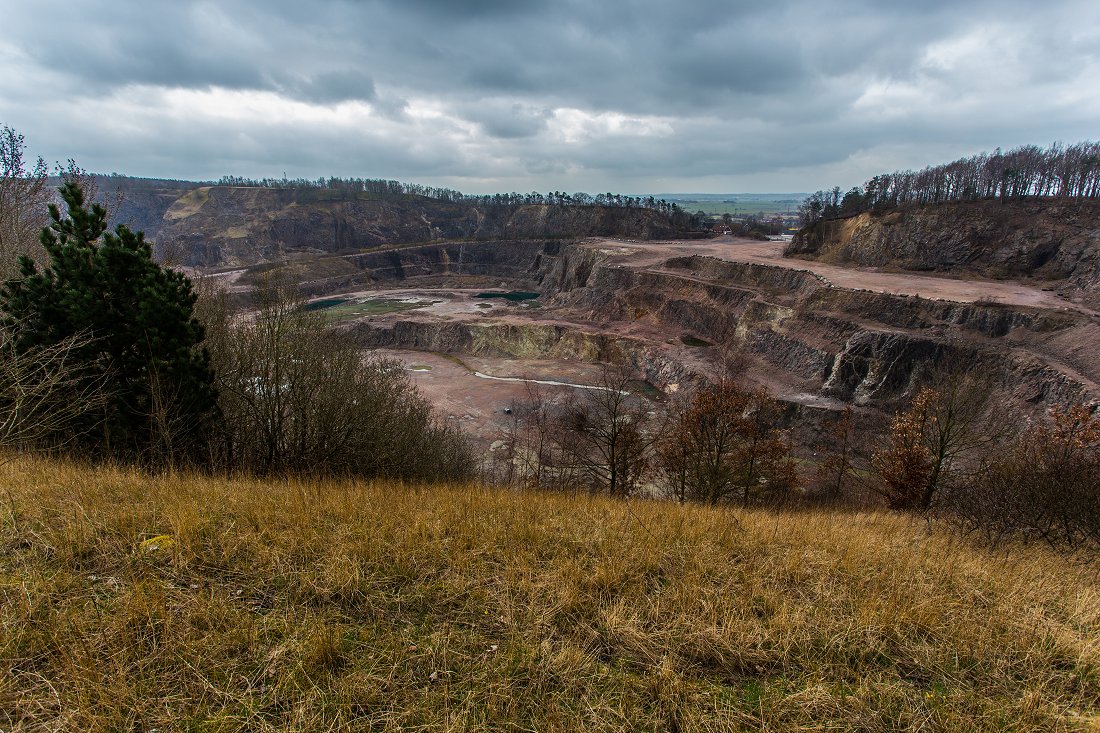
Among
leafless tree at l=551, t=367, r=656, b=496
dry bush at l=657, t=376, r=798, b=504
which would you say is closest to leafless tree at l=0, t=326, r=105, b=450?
leafless tree at l=551, t=367, r=656, b=496

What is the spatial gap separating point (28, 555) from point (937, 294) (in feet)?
174

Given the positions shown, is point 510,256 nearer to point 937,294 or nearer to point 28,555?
point 937,294

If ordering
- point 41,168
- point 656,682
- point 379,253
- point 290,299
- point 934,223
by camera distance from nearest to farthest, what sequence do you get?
point 656,682 → point 41,168 → point 290,299 → point 934,223 → point 379,253

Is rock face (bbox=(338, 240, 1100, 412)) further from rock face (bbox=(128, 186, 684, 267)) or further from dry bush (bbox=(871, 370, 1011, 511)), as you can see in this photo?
rock face (bbox=(128, 186, 684, 267))

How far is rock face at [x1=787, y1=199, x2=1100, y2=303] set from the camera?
4328 cm

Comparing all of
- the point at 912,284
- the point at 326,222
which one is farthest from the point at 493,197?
the point at 912,284

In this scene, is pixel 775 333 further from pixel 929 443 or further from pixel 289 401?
pixel 289 401

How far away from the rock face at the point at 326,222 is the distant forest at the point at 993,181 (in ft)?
137

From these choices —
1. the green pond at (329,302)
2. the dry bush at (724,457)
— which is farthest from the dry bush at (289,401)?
the green pond at (329,302)

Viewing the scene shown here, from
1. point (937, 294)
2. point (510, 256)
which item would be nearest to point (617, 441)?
point (937, 294)

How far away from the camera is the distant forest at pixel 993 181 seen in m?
62.7

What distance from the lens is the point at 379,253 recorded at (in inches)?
4658

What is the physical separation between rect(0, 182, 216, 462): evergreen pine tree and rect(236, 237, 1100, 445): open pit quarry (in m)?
25.2

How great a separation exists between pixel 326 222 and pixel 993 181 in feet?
483
